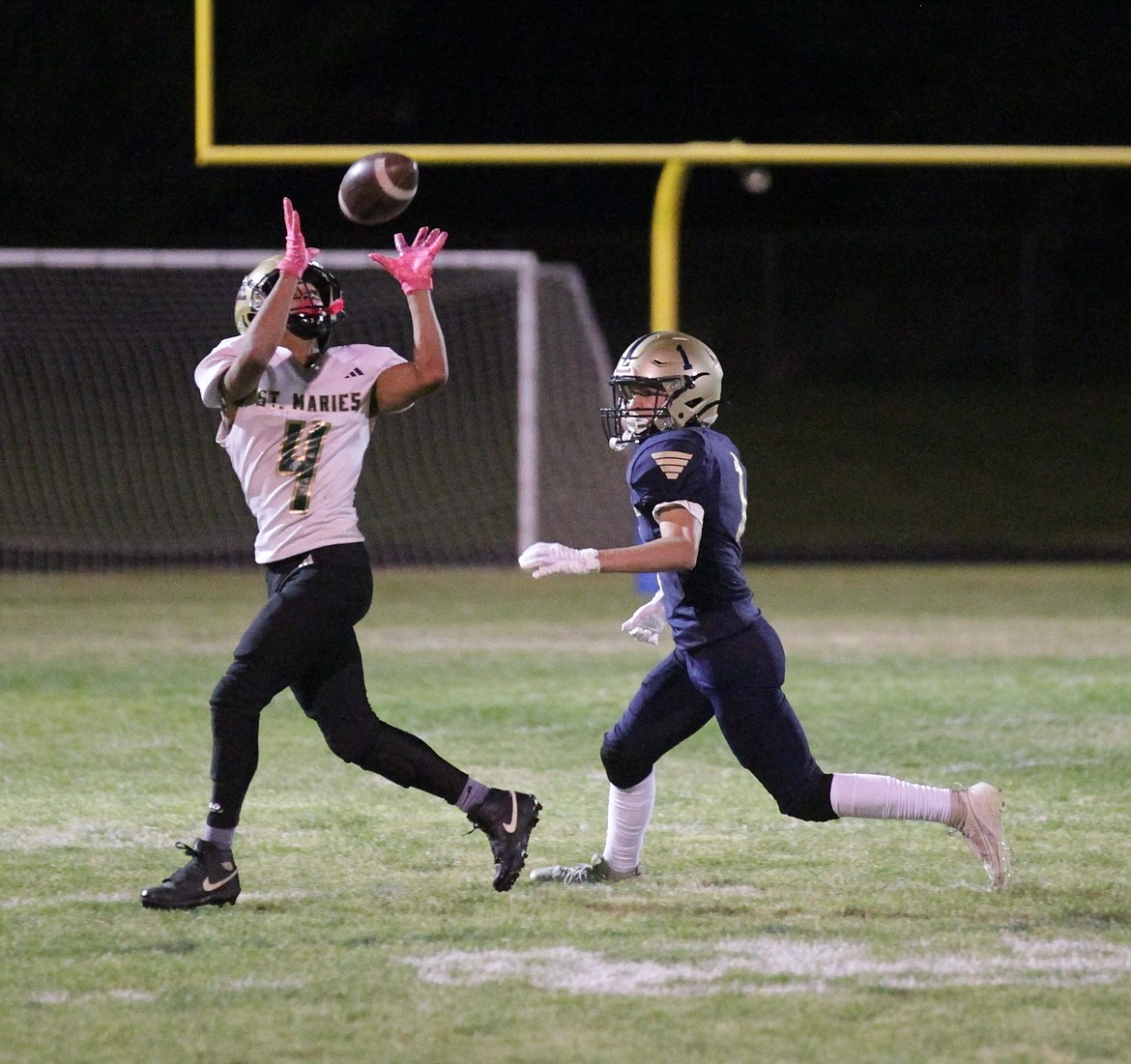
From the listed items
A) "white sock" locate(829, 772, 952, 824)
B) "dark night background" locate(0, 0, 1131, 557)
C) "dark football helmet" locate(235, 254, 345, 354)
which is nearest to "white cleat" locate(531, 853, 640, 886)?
"white sock" locate(829, 772, 952, 824)

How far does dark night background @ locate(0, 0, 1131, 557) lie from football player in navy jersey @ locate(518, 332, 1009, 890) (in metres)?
7.09

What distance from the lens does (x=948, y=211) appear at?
27562mm

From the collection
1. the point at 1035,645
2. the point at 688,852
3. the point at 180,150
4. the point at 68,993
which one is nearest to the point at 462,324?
the point at 180,150

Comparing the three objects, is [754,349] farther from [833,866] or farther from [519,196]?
[833,866]

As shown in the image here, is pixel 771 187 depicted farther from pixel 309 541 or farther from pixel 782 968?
pixel 782 968

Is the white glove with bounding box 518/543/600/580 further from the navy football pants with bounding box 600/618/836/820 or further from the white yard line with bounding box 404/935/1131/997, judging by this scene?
the white yard line with bounding box 404/935/1131/997

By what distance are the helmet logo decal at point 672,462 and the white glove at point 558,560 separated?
1.13 feet

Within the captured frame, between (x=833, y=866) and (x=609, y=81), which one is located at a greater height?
(x=609, y=81)

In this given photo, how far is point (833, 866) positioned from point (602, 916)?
84cm

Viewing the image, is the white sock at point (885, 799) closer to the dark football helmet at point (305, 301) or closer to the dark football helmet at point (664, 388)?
the dark football helmet at point (664, 388)

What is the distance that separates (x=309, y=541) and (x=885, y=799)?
60.8 inches

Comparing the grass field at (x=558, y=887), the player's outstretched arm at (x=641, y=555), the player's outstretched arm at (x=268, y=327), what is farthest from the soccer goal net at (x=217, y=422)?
the player's outstretched arm at (x=641, y=555)

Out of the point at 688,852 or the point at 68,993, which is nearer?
the point at 68,993

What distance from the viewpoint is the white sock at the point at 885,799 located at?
4.88 metres
